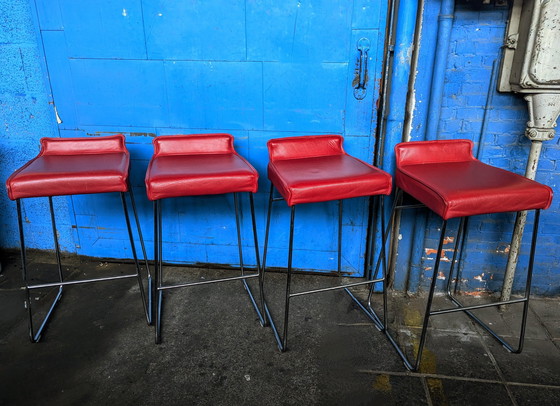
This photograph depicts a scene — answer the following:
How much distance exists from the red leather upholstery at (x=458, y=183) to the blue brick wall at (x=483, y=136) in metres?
0.23

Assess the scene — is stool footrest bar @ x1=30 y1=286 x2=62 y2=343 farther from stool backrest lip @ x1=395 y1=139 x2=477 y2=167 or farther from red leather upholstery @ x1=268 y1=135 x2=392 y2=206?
stool backrest lip @ x1=395 y1=139 x2=477 y2=167

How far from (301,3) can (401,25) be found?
1.95ft

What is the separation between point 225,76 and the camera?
8.47 ft

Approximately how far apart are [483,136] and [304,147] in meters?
1.08

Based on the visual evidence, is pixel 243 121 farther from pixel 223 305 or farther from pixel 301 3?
pixel 223 305

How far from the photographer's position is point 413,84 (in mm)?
2385

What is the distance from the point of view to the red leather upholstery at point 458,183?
5.82 feet

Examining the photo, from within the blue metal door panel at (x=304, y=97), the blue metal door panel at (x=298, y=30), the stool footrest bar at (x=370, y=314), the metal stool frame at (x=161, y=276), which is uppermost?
the blue metal door panel at (x=298, y=30)

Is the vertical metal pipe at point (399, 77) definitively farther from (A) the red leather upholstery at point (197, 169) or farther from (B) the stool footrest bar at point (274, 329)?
(B) the stool footrest bar at point (274, 329)

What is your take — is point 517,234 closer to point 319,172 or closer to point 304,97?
point 319,172

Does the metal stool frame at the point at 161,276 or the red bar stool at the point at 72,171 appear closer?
the red bar stool at the point at 72,171

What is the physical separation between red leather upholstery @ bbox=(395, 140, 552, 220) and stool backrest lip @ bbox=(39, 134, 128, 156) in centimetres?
162

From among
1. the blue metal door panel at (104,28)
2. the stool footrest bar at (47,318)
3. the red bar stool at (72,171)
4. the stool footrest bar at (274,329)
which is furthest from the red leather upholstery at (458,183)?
the stool footrest bar at (47,318)

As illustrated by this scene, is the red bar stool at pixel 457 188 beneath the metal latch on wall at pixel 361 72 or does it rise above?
beneath
